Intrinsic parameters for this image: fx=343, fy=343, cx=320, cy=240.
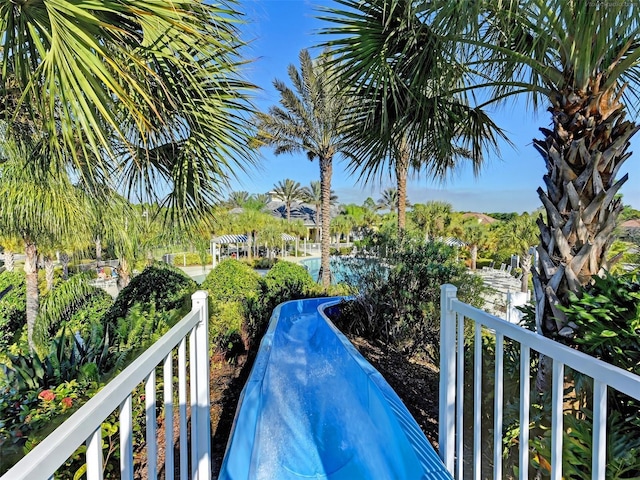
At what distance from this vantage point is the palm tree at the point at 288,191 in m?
46.0

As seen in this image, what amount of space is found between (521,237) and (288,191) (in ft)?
94.2

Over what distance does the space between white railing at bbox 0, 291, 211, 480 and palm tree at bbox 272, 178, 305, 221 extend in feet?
143

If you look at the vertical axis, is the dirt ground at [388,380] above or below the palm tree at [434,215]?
below

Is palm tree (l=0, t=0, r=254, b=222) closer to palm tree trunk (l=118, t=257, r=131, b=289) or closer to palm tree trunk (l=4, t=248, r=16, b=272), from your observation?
palm tree trunk (l=118, t=257, r=131, b=289)

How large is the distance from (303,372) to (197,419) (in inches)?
139

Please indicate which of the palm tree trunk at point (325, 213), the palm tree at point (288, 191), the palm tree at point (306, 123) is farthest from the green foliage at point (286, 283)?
the palm tree at point (288, 191)

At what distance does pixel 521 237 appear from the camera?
1007 inches

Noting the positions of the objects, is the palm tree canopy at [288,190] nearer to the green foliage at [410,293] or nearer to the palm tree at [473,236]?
the palm tree at [473,236]

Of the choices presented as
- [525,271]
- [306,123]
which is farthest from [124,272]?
[525,271]

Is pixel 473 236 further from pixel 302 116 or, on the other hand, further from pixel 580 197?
pixel 580 197

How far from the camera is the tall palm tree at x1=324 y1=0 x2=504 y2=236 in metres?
3.34

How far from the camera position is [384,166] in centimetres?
471

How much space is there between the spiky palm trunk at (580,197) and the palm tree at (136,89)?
2.70m

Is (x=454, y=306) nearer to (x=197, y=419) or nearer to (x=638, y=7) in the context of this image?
(x=197, y=419)
